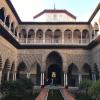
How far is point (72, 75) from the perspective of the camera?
2888 cm

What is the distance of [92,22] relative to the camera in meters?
25.9

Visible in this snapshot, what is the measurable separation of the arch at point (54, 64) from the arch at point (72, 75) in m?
1.51

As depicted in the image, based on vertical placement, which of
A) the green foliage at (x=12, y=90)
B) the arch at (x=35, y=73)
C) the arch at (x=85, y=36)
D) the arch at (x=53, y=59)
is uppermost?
the arch at (x=85, y=36)

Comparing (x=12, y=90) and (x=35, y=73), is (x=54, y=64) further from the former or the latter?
(x=12, y=90)

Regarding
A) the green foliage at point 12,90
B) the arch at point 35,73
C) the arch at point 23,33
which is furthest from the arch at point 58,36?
the green foliage at point 12,90

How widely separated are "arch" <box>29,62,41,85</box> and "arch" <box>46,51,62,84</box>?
1460 millimetres

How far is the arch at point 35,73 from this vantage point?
94.7ft

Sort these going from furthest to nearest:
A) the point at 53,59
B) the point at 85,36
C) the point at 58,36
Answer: the point at 53,59
the point at 58,36
the point at 85,36

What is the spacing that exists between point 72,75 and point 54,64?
2.94 metres

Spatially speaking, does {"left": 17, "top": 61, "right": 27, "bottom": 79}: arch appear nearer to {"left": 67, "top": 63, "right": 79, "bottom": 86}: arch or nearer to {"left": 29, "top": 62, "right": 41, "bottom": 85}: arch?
{"left": 29, "top": 62, "right": 41, "bottom": 85}: arch

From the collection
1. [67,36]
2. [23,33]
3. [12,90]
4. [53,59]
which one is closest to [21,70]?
[53,59]

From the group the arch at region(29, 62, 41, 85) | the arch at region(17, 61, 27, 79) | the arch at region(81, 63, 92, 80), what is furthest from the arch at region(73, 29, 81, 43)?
the arch at region(17, 61, 27, 79)

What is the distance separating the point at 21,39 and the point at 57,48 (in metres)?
4.99

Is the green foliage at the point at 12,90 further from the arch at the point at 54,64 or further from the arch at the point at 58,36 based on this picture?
the arch at the point at 58,36
